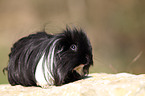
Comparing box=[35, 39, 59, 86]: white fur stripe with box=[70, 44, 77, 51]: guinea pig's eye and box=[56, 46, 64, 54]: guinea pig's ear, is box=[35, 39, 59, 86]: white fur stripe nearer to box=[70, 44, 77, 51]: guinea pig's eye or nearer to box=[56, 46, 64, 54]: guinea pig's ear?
box=[56, 46, 64, 54]: guinea pig's ear

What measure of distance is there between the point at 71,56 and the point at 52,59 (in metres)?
0.22

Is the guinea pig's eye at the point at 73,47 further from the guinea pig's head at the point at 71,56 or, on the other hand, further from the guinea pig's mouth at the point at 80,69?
the guinea pig's mouth at the point at 80,69

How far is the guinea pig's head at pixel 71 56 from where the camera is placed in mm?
2555

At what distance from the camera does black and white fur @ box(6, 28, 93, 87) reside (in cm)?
257

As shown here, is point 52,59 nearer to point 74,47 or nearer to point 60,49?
point 60,49

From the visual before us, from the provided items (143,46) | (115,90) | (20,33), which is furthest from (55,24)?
(143,46)

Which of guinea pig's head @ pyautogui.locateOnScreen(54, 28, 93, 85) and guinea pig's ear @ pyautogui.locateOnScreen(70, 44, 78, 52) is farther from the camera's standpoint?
guinea pig's ear @ pyautogui.locateOnScreen(70, 44, 78, 52)

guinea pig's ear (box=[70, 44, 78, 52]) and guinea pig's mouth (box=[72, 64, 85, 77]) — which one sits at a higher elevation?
guinea pig's ear (box=[70, 44, 78, 52])

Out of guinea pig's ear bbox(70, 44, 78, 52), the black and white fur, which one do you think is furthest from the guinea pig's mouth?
guinea pig's ear bbox(70, 44, 78, 52)

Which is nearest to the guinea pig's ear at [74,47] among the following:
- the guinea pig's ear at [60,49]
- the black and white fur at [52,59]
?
the black and white fur at [52,59]

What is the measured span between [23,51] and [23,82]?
39cm

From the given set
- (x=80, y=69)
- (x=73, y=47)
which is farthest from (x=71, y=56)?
(x=80, y=69)

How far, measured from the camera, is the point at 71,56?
8.49 ft

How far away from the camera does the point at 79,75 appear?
2752 mm
